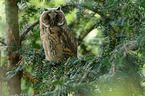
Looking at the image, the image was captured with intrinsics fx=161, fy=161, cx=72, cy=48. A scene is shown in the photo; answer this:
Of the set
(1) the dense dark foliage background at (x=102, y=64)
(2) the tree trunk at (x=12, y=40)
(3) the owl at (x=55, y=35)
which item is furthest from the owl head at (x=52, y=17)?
(2) the tree trunk at (x=12, y=40)

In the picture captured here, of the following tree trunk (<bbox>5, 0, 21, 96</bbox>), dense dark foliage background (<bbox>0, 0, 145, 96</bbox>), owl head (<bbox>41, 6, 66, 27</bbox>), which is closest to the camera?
dense dark foliage background (<bbox>0, 0, 145, 96</bbox>)

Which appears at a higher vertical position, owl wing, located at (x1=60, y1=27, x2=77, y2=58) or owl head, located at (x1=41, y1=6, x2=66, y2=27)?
owl head, located at (x1=41, y1=6, x2=66, y2=27)

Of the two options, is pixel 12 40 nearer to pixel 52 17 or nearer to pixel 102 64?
pixel 52 17

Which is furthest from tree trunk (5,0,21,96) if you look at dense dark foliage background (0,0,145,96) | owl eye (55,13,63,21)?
owl eye (55,13,63,21)

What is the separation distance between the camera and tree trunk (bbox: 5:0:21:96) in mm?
1762

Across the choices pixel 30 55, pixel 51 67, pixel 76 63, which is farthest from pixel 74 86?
pixel 30 55

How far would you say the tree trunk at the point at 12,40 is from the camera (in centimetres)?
176

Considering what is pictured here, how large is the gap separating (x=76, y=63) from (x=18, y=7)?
1162mm

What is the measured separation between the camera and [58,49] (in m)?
1.79

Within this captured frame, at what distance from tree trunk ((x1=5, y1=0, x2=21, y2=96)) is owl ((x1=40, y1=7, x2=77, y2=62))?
0.31 metres

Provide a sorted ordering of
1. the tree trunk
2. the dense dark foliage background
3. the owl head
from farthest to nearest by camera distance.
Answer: the tree trunk, the owl head, the dense dark foliage background

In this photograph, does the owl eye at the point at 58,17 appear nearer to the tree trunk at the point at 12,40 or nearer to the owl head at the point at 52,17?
the owl head at the point at 52,17

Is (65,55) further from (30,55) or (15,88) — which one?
(15,88)

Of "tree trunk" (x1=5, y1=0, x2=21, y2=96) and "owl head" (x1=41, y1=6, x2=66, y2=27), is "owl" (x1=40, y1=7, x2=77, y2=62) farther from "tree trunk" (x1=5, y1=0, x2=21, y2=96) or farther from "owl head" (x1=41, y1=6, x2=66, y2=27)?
"tree trunk" (x1=5, y1=0, x2=21, y2=96)
